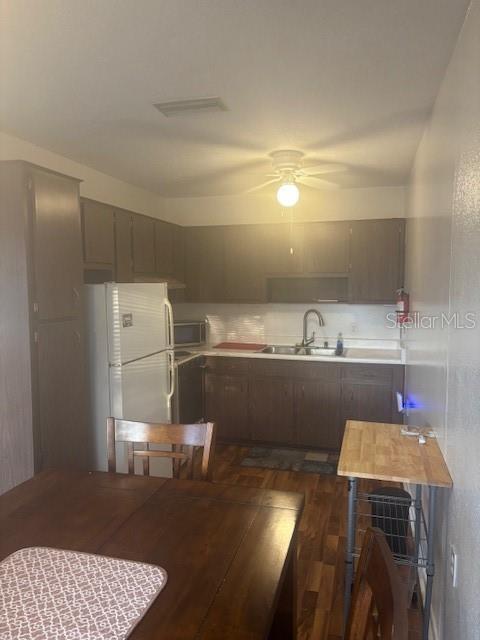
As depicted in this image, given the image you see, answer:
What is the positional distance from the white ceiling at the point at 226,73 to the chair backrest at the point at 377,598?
1.66 m

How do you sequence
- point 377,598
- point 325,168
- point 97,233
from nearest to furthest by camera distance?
1. point 377,598
2. point 97,233
3. point 325,168

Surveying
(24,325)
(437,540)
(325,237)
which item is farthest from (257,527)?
(325,237)

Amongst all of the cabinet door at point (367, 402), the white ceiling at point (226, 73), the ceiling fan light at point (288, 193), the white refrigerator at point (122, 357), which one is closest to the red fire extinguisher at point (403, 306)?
the cabinet door at point (367, 402)

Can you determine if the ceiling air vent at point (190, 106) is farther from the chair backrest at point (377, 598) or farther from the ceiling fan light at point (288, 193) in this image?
the chair backrest at point (377, 598)

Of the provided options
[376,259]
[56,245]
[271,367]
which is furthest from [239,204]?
[56,245]

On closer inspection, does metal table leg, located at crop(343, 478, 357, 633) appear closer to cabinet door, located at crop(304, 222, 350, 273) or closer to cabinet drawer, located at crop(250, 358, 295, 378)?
cabinet drawer, located at crop(250, 358, 295, 378)

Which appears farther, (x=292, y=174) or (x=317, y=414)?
(x=317, y=414)

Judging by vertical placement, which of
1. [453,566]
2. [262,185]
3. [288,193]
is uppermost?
[262,185]

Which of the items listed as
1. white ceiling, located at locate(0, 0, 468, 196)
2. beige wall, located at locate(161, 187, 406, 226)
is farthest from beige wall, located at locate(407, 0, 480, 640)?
beige wall, located at locate(161, 187, 406, 226)

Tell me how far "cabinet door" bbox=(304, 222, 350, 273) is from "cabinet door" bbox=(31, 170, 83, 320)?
7.42ft

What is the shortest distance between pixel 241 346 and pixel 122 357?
1.92 metres

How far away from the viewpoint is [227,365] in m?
4.41

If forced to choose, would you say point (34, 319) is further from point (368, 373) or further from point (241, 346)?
point (368, 373)


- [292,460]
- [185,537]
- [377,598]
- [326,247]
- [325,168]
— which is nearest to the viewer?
[377,598]
